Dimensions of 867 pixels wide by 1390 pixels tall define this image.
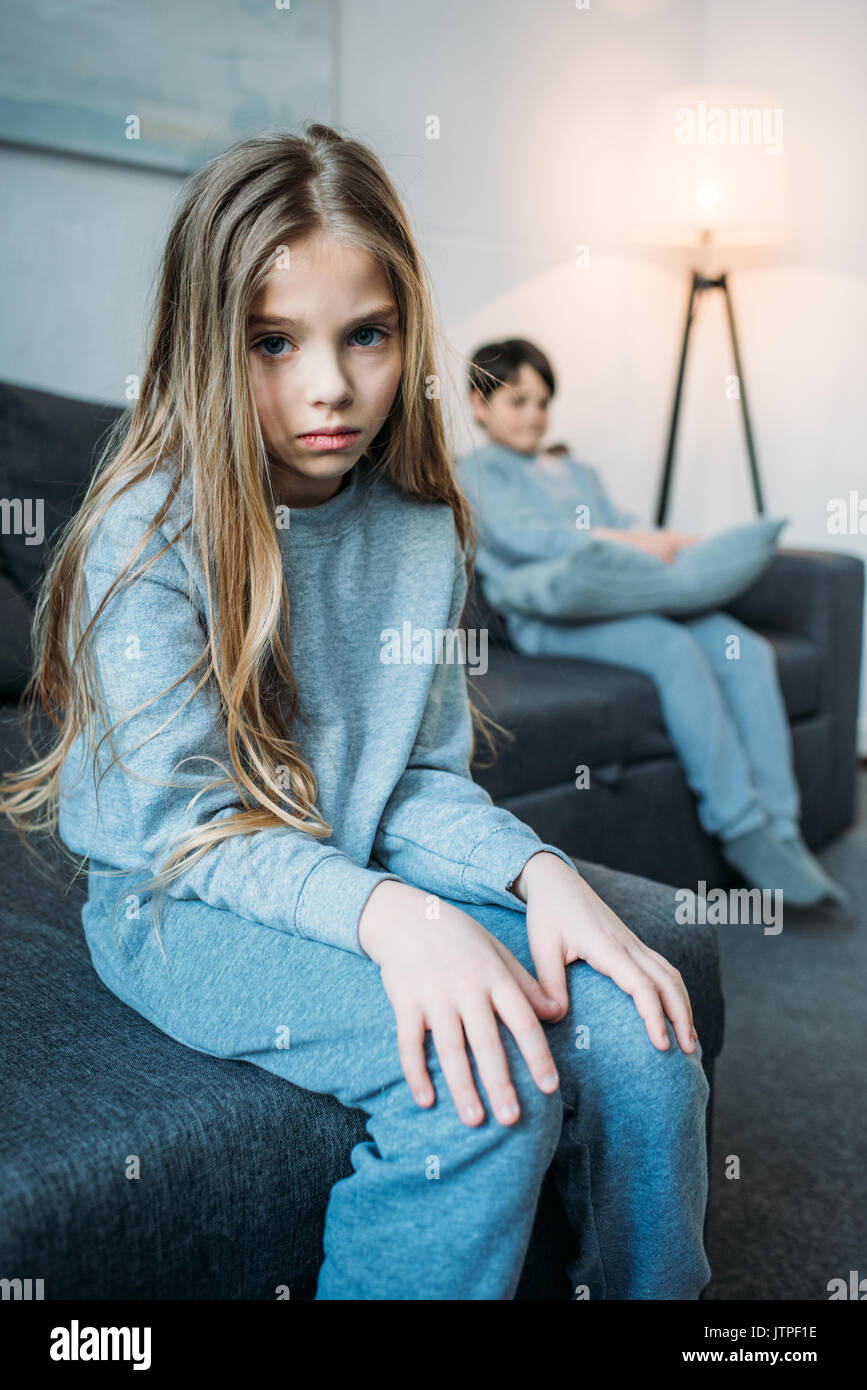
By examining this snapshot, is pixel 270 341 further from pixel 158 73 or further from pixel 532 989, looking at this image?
pixel 158 73

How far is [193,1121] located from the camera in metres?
0.61

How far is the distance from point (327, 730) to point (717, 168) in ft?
7.71

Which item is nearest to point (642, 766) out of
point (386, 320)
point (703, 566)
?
point (703, 566)

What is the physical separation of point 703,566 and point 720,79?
6.01 ft

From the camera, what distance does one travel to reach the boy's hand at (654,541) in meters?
2.01

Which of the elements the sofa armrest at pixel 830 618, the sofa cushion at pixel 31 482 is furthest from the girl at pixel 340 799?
the sofa armrest at pixel 830 618

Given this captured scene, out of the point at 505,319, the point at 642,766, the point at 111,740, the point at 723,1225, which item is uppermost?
the point at 505,319

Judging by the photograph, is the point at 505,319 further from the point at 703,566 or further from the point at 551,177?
the point at 703,566

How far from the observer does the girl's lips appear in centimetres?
76

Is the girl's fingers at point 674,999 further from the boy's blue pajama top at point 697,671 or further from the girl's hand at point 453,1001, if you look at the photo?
the boy's blue pajama top at point 697,671

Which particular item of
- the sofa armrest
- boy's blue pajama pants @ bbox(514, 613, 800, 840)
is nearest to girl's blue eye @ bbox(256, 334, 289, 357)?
boy's blue pajama pants @ bbox(514, 613, 800, 840)

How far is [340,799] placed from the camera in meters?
0.80

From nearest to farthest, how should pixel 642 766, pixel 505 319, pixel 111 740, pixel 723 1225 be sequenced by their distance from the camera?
pixel 111 740
pixel 723 1225
pixel 642 766
pixel 505 319

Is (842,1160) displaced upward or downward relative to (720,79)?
downward
